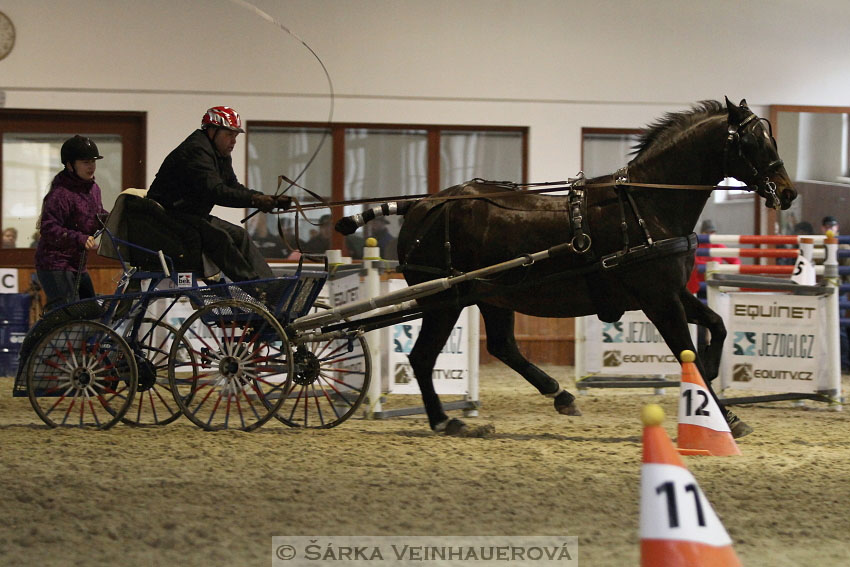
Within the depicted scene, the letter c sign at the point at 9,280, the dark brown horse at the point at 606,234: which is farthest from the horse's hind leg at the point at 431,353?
the letter c sign at the point at 9,280

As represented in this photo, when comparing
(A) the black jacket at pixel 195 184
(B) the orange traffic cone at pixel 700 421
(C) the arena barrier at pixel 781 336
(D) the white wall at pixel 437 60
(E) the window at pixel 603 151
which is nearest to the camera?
(B) the orange traffic cone at pixel 700 421

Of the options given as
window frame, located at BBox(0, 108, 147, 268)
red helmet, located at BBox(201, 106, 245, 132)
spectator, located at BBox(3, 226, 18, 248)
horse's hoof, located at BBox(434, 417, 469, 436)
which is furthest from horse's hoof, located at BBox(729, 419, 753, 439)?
spectator, located at BBox(3, 226, 18, 248)

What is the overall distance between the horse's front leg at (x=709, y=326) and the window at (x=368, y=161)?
585 cm

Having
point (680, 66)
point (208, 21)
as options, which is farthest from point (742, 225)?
point (208, 21)

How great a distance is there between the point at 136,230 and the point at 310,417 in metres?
1.75

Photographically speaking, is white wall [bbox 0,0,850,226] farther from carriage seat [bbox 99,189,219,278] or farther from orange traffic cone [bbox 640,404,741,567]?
orange traffic cone [bbox 640,404,741,567]

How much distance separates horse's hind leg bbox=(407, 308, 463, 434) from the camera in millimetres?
6684

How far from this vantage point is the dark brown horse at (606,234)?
6.07 metres

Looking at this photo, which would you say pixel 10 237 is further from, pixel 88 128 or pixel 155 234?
pixel 155 234

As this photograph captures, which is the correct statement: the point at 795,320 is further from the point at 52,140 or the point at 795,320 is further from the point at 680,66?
the point at 52,140

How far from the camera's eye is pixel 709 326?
6453mm

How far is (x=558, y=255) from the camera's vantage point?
6.26 metres

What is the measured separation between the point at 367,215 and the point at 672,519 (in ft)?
12.9

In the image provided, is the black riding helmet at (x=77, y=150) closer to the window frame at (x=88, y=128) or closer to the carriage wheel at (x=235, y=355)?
the carriage wheel at (x=235, y=355)
